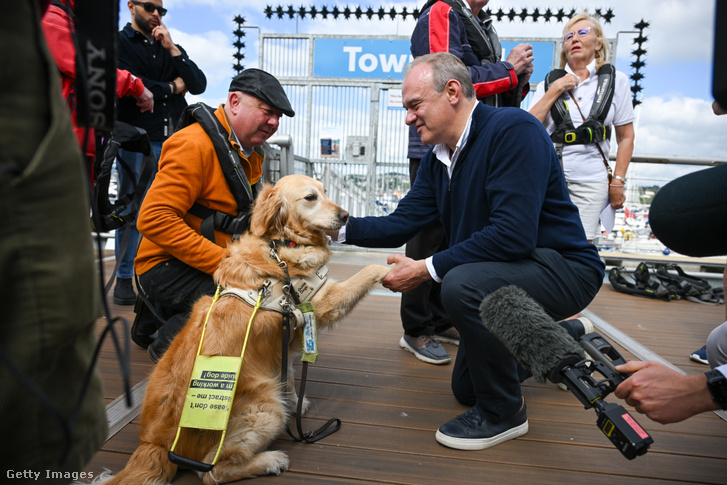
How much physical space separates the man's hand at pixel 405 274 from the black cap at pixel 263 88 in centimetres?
103

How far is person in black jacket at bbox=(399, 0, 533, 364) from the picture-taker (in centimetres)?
277

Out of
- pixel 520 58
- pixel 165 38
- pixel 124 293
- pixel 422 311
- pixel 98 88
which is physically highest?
pixel 165 38

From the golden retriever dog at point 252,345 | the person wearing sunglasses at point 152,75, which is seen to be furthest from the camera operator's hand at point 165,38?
the golden retriever dog at point 252,345

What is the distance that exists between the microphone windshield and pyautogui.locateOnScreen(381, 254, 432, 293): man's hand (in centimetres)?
60

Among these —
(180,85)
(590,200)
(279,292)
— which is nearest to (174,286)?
(279,292)

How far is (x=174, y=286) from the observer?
2443 mm

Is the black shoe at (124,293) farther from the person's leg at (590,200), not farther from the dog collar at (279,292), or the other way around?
the person's leg at (590,200)

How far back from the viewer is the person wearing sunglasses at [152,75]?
3.41 m

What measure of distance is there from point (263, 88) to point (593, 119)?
235 cm

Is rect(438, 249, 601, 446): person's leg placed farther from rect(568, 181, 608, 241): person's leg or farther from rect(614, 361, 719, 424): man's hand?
rect(568, 181, 608, 241): person's leg

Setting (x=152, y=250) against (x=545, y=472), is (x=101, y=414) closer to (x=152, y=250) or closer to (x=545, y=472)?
(x=545, y=472)

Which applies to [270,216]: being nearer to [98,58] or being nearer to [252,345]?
[252,345]

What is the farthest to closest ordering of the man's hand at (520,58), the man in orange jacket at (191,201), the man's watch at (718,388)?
1. the man's hand at (520,58)
2. the man in orange jacket at (191,201)
3. the man's watch at (718,388)

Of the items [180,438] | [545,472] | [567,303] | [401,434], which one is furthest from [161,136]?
[545,472]
